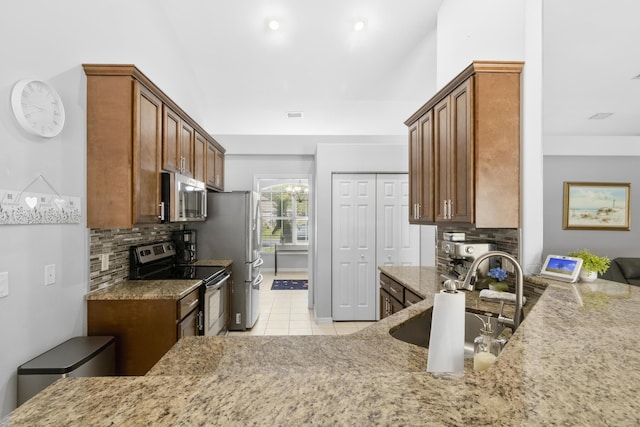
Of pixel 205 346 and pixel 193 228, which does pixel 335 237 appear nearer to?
pixel 193 228

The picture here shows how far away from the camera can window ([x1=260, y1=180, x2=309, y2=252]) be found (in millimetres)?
8695

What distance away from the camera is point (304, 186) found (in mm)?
8672

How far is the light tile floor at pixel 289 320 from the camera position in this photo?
438cm

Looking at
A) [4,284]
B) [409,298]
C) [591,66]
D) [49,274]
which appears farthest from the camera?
[591,66]

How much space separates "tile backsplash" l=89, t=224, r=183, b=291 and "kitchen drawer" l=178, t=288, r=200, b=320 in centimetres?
63

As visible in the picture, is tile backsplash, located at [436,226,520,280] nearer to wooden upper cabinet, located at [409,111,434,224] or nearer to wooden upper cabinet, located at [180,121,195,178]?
wooden upper cabinet, located at [409,111,434,224]


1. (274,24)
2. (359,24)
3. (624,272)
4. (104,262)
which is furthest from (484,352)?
(624,272)

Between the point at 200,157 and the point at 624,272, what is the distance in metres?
5.57

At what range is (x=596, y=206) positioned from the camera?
5.01m

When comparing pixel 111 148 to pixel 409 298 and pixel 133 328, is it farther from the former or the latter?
pixel 409 298

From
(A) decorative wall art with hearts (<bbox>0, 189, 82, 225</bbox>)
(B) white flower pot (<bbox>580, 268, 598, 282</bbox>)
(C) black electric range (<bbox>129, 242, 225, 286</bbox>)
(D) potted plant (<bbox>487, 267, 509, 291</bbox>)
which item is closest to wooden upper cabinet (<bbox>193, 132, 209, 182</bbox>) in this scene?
(C) black electric range (<bbox>129, 242, 225, 286</bbox>)

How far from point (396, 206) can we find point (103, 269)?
364 centimetres

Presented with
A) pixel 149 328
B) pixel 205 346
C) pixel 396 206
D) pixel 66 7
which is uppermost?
pixel 66 7

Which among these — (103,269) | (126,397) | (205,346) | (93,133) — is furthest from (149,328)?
(126,397)
